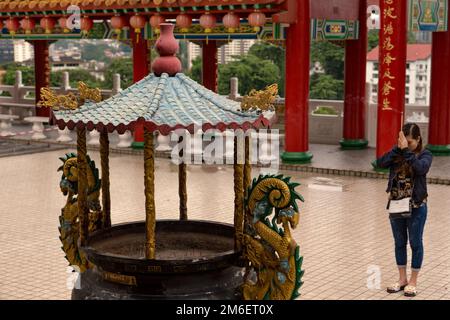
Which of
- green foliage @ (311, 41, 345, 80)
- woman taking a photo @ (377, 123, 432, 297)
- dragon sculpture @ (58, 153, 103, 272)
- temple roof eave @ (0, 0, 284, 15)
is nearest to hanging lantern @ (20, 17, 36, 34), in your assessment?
temple roof eave @ (0, 0, 284, 15)

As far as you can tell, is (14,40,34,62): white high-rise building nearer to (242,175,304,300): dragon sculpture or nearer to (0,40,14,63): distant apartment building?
(0,40,14,63): distant apartment building

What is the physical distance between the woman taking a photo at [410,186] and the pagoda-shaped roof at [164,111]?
1919 millimetres

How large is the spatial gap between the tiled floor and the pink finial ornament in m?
2.84

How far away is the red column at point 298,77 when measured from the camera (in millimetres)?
15836

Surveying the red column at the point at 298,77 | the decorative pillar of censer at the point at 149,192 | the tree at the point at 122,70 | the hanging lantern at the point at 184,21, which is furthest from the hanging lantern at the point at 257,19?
the tree at the point at 122,70

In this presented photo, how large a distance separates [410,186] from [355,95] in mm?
11214

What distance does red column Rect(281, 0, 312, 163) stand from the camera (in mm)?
15836

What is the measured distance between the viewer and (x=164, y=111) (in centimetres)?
587

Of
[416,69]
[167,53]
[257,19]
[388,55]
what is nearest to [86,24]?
[257,19]

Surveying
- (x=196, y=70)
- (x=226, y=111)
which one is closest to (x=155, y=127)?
(x=226, y=111)

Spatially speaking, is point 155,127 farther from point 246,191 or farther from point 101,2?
point 101,2

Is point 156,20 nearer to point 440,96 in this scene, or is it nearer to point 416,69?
point 440,96

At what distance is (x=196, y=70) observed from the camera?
56.8 metres

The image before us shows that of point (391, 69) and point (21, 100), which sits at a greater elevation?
point (391, 69)
